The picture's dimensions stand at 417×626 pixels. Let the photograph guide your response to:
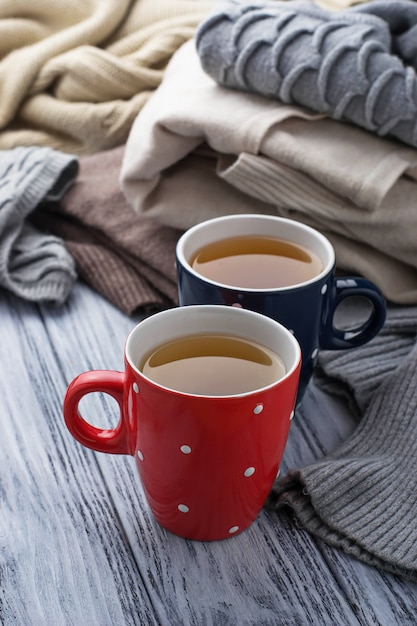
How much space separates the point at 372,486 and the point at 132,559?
0.17 m

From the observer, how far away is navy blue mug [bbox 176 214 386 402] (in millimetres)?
580

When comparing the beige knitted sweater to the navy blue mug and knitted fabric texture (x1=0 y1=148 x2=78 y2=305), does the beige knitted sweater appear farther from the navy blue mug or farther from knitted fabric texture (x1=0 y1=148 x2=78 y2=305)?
the navy blue mug

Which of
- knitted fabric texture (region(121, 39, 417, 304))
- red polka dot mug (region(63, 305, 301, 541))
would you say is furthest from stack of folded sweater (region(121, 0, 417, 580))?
red polka dot mug (region(63, 305, 301, 541))

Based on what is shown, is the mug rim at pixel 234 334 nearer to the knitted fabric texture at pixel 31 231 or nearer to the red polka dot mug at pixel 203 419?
the red polka dot mug at pixel 203 419

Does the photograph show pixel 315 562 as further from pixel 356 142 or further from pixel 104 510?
pixel 356 142

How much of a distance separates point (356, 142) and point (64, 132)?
1.31ft

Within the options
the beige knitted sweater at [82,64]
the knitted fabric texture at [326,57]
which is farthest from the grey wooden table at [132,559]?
the beige knitted sweater at [82,64]

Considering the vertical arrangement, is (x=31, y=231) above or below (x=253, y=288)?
below

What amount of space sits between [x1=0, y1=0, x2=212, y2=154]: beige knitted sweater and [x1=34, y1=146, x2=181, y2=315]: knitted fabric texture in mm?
55

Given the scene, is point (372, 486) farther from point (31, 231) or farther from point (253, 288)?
point (31, 231)

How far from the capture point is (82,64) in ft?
3.13

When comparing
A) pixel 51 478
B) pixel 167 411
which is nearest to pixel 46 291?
pixel 51 478

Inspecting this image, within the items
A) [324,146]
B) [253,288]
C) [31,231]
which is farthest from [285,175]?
[31,231]

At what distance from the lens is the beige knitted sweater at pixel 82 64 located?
958 mm
